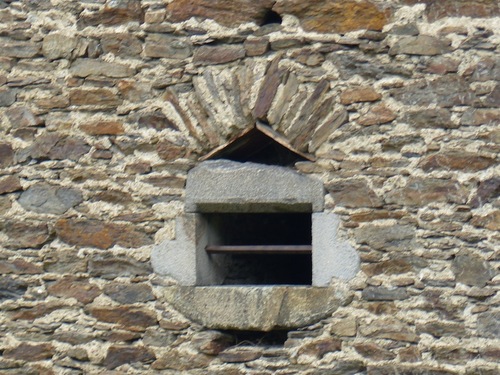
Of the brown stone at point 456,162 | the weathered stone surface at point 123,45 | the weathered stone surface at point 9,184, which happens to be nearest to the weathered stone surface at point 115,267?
the weathered stone surface at point 9,184

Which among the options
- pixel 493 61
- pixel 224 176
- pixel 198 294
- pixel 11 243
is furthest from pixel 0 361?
pixel 493 61

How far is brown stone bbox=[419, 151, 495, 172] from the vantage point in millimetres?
4961

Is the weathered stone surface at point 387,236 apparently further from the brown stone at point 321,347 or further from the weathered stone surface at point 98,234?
the weathered stone surface at point 98,234

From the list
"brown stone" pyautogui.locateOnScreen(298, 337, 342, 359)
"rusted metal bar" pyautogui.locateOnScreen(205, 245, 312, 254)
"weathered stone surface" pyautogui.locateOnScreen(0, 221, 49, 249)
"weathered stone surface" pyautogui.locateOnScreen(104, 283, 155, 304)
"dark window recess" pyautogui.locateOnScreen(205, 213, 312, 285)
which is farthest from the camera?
"dark window recess" pyautogui.locateOnScreen(205, 213, 312, 285)

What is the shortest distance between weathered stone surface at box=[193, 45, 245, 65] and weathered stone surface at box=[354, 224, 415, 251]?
1.05 m

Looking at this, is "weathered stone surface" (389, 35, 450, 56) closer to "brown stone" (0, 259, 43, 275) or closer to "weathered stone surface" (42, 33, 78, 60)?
"weathered stone surface" (42, 33, 78, 60)

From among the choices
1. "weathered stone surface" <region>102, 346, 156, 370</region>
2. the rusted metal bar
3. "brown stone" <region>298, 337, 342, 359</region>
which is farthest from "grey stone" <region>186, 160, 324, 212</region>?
"weathered stone surface" <region>102, 346, 156, 370</region>

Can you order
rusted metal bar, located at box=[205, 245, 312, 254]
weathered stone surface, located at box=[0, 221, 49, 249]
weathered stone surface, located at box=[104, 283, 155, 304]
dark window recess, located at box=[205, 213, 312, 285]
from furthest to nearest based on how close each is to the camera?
1. dark window recess, located at box=[205, 213, 312, 285]
2. weathered stone surface, located at box=[0, 221, 49, 249]
3. weathered stone surface, located at box=[104, 283, 155, 304]
4. rusted metal bar, located at box=[205, 245, 312, 254]

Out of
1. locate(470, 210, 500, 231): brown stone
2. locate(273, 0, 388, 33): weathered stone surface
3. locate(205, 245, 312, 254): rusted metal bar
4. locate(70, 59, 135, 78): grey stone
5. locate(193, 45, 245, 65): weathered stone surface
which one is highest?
locate(273, 0, 388, 33): weathered stone surface

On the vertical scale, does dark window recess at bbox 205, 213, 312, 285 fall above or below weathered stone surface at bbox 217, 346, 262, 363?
above

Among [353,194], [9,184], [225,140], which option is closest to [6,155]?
[9,184]

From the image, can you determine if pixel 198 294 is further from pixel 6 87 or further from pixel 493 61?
pixel 493 61

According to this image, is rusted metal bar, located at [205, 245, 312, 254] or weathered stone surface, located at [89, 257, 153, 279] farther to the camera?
weathered stone surface, located at [89, 257, 153, 279]

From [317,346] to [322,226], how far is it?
1.88ft
